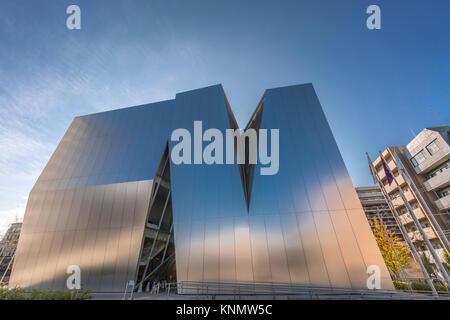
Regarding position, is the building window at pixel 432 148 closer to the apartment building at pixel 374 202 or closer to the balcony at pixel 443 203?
the balcony at pixel 443 203

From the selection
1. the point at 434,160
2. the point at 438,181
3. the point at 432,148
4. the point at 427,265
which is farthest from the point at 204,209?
the point at 432,148

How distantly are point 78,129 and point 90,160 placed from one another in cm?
571

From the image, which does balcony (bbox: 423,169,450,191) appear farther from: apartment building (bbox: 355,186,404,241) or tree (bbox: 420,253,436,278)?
apartment building (bbox: 355,186,404,241)

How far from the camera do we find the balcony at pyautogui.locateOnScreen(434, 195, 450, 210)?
28.9 m

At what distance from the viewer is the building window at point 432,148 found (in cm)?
3140

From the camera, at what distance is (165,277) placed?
22188 millimetres

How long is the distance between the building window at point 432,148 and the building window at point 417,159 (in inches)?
66.1

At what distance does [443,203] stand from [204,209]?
39341mm

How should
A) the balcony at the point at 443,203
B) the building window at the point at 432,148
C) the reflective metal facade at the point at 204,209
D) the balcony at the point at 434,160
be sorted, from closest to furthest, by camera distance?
the reflective metal facade at the point at 204,209 < the balcony at the point at 443,203 < the balcony at the point at 434,160 < the building window at the point at 432,148

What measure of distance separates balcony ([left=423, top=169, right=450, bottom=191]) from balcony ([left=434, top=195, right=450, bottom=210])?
220 centimetres

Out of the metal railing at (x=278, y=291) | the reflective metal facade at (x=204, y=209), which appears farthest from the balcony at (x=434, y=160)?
the reflective metal facade at (x=204, y=209)
